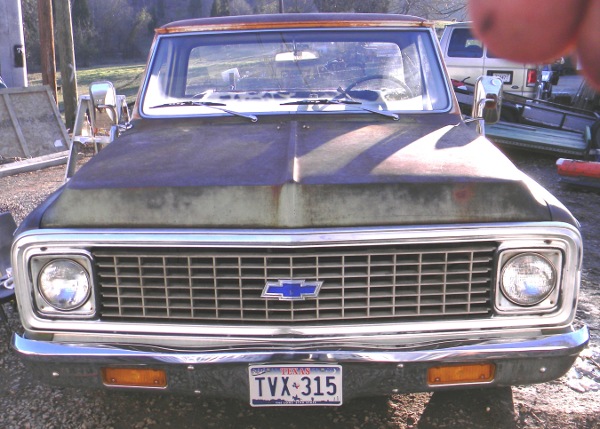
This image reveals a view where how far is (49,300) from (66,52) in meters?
9.53

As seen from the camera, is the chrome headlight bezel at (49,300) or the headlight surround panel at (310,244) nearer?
the headlight surround panel at (310,244)

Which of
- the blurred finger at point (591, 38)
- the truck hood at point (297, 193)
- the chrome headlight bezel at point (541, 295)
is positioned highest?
the blurred finger at point (591, 38)

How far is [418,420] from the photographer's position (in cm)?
301

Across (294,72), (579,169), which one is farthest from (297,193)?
(579,169)

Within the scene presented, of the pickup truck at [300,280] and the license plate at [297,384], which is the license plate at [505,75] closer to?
the pickup truck at [300,280]

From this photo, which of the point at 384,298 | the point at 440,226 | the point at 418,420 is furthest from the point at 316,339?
the point at 418,420

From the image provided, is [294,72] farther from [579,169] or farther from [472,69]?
[472,69]

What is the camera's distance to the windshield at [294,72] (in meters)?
3.66

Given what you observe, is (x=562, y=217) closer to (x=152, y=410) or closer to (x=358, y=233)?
(x=358, y=233)

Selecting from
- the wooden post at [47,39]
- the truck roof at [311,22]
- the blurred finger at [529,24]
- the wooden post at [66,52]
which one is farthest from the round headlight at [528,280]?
the wooden post at [47,39]

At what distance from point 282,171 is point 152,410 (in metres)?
1.43

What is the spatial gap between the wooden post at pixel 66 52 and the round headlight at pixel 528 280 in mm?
10117

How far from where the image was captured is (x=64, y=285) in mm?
2521

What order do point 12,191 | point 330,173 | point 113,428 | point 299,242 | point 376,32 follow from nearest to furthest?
point 299,242
point 330,173
point 113,428
point 376,32
point 12,191
